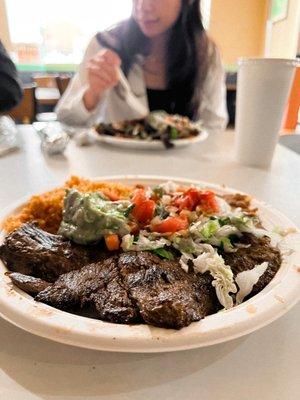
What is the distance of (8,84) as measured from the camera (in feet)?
5.90

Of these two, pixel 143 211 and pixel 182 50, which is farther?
pixel 182 50

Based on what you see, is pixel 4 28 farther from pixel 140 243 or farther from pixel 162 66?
pixel 140 243

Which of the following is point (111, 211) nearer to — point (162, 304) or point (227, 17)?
point (162, 304)

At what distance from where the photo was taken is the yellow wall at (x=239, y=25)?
6379 mm

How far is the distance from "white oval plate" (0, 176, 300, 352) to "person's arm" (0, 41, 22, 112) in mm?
1579

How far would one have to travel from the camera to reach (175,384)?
42cm

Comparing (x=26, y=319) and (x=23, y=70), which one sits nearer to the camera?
(x=26, y=319)

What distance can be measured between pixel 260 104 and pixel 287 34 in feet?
18.0

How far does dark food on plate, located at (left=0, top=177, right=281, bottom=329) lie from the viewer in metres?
0.47

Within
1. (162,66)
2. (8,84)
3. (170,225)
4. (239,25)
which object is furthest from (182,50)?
(239,25)

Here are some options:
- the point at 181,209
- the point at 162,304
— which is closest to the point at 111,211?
the point at 181,209

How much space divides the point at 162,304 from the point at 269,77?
0.91m

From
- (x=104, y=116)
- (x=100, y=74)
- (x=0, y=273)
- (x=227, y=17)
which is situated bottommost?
(x=104, y=116)

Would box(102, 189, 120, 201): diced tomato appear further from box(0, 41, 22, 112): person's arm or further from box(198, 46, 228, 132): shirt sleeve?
box(198, 46, 228, 132): shirt sleeve
